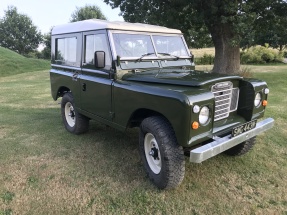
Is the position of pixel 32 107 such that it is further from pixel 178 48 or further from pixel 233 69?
pixel 233 69

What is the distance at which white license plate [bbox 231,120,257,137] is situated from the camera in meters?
3.40

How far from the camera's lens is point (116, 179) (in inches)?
151

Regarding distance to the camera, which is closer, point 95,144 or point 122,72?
point 122,72

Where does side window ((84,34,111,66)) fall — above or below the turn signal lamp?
above

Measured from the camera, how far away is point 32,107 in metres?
8.53

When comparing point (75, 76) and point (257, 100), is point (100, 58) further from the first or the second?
point (257, 100)

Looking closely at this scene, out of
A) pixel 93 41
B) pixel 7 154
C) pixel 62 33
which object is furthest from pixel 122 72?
pixel 7 154

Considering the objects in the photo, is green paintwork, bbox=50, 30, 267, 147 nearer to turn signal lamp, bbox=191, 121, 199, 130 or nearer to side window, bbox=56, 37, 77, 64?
turn signal lamp, bbox=191, 121, 199, 130

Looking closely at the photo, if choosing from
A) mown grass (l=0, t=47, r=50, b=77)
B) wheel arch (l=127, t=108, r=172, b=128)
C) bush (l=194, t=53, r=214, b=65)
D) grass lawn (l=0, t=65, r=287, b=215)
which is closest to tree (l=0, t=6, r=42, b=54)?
mown grass (l=0, t=47, r=50, b=77)

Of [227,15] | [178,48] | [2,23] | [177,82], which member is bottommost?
[177,82]

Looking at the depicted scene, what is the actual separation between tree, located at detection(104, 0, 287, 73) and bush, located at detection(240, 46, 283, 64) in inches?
460

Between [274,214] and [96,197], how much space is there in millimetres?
2078

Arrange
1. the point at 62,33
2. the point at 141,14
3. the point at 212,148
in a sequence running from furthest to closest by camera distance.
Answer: the point at 141,14 < the point at 62,33 < the point at 212,148

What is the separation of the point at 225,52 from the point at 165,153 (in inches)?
418
